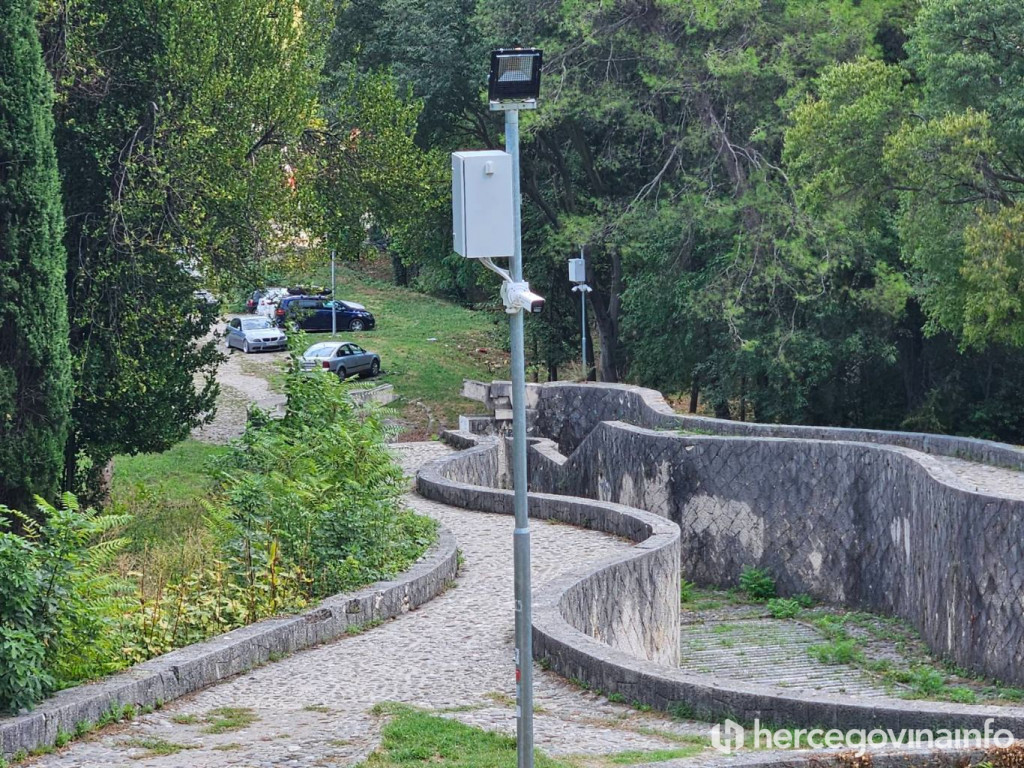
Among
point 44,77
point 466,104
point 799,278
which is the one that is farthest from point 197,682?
point 466,104

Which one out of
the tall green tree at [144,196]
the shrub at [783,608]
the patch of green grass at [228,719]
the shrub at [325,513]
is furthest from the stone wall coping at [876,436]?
Answer: the patch of green grass at [228,719]

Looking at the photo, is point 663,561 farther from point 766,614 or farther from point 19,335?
point 19,335

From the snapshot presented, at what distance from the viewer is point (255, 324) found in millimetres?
48250

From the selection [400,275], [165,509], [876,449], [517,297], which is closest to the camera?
[517,297]

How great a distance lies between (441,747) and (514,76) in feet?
13.1

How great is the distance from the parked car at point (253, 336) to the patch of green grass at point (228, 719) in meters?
37.9

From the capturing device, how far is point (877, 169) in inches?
976

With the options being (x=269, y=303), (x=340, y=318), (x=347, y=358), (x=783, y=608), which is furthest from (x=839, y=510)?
(x=340, y=318)

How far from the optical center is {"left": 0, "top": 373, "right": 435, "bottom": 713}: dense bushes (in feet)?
29.7

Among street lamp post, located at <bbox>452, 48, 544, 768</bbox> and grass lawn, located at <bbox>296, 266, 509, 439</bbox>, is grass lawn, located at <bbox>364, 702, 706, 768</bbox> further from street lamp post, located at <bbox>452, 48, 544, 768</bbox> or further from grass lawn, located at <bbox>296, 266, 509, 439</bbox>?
grass lawn, located at <bbox>296, 266, 509, 439</bbox>

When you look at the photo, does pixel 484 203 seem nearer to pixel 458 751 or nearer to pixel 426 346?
pixel 458 751

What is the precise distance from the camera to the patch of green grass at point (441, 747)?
8344mm

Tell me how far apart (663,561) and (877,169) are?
12803mm

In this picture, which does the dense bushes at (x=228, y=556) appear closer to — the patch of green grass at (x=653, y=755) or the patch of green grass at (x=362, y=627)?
the patch of green grass at (x=362, y=627)
